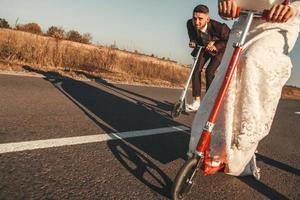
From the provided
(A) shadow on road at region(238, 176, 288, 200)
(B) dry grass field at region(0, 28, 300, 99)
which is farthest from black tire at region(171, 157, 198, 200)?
(B) dry grass field at region(0, 28, 300, 99)

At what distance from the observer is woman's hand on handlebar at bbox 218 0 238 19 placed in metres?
2.76

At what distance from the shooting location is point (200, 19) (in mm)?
5918

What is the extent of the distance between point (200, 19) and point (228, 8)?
3212 millimetres

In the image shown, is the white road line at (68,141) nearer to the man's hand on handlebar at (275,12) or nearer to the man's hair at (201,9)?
the man's hand on handlebar at (275,12)

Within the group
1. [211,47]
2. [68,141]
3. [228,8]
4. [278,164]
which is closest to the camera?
[228,8]

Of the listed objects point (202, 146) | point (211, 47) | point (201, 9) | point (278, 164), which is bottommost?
point (278, 164)

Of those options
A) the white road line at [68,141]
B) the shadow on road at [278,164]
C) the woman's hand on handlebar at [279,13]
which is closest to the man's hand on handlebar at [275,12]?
the woman's hand on handlebar at [279,13]

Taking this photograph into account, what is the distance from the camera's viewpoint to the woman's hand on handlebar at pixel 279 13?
2.57m

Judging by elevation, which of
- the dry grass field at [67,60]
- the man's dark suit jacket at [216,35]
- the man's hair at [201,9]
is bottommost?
the dry grass field at [67,60]

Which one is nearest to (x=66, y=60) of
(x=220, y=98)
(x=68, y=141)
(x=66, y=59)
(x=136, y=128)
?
(x=66, y=59)

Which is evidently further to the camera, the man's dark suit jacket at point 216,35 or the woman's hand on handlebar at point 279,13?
the man's dark suit jacket at point 216,35

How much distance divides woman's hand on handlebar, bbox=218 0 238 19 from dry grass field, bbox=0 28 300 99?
663 cm

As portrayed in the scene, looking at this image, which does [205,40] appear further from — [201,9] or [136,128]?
[136,128]

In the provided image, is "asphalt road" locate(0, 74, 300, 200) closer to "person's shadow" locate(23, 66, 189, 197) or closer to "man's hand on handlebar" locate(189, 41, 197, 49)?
"person's shadow" locate(23, 66, 189, 197)
